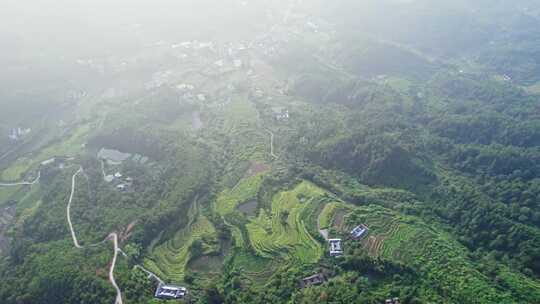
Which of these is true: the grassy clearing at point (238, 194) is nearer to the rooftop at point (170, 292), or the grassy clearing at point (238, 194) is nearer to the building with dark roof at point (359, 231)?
the rooftop at point (170, 292)

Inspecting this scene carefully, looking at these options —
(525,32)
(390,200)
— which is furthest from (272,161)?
(525,32)

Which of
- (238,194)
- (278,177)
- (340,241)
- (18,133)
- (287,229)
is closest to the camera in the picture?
(340,241)

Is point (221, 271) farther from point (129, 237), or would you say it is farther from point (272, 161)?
point (272, 161)

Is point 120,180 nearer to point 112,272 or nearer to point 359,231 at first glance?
point 112,272

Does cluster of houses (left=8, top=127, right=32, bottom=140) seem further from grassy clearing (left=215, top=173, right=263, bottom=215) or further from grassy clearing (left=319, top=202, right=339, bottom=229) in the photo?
grassy clearing (left=319, top=202, right=339, bottom=229)

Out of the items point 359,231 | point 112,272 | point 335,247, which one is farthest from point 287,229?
point 112,272

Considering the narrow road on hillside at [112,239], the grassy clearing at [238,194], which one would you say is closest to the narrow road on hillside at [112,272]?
the narrow road on hillside at [112,239]

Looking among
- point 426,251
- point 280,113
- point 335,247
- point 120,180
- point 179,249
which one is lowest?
point 120,180
